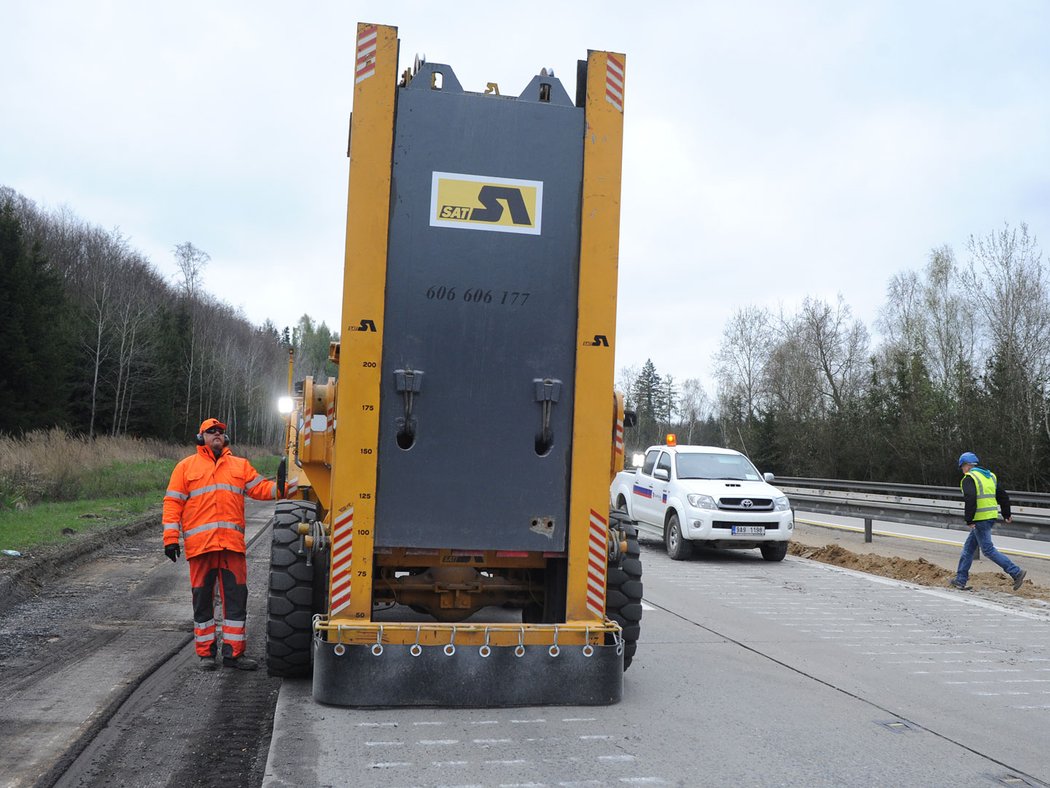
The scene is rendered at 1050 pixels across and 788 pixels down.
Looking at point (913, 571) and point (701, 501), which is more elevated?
point (701, 501)

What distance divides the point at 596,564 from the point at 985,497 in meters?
8.79

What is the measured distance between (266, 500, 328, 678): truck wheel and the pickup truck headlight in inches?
374

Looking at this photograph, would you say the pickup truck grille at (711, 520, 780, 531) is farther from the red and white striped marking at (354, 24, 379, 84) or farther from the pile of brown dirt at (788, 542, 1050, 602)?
the red and white striped marking at (354, 24, 379, 84)

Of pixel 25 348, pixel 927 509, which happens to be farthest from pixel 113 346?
pixel 927 509

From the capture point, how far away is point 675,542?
15.3m

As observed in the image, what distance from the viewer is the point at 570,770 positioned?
4551 millimetres

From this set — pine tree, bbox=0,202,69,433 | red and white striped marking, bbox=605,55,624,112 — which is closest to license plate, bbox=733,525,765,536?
red and white striped marking, bbox=605,55,624,112

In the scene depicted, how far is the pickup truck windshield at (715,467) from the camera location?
1570cm

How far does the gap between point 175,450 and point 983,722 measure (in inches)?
1645

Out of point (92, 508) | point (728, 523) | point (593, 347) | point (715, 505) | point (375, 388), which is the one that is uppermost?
point (593, 347)

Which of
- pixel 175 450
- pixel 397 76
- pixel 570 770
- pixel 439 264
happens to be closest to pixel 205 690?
pixel 570 770

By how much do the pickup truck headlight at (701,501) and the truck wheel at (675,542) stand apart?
503mm

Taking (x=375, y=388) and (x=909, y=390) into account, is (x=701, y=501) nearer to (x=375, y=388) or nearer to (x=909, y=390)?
(x=375, y=388)

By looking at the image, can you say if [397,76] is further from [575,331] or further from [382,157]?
[575,331]
